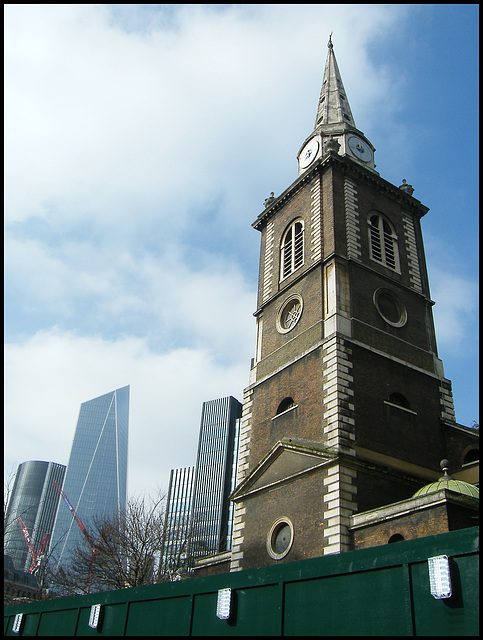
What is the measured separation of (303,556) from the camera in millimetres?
20078

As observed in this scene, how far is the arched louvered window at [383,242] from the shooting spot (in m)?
29.6

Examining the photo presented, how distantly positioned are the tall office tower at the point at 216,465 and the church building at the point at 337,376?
258ft

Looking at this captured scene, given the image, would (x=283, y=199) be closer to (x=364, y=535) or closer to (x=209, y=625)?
(x=364, y=535)

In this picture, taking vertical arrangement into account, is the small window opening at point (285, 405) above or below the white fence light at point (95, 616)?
above

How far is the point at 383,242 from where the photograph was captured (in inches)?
1194

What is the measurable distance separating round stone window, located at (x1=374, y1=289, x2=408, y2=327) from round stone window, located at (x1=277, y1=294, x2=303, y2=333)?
3690 mm

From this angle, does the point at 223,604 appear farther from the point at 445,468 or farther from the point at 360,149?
the point at 360,149

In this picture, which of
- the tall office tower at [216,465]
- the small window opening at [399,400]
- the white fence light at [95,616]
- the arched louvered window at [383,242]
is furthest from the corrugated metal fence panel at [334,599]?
the tall office tower at [216,465]

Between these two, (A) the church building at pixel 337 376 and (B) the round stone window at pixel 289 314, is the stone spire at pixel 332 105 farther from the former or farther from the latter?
(B) the round stone window at pixel 289 314

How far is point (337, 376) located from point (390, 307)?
674 cm

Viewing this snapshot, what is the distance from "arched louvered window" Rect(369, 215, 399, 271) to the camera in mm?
29609

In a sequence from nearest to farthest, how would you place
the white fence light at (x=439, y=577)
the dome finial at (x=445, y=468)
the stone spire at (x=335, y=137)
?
the white fence light at (x=439, y=577) → the dome finial at (x=445, y=468) → the stone spire at (x=335, y=137)

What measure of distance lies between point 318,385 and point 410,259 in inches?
432

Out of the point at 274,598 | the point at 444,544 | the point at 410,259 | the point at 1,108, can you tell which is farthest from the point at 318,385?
the point at 1,108
